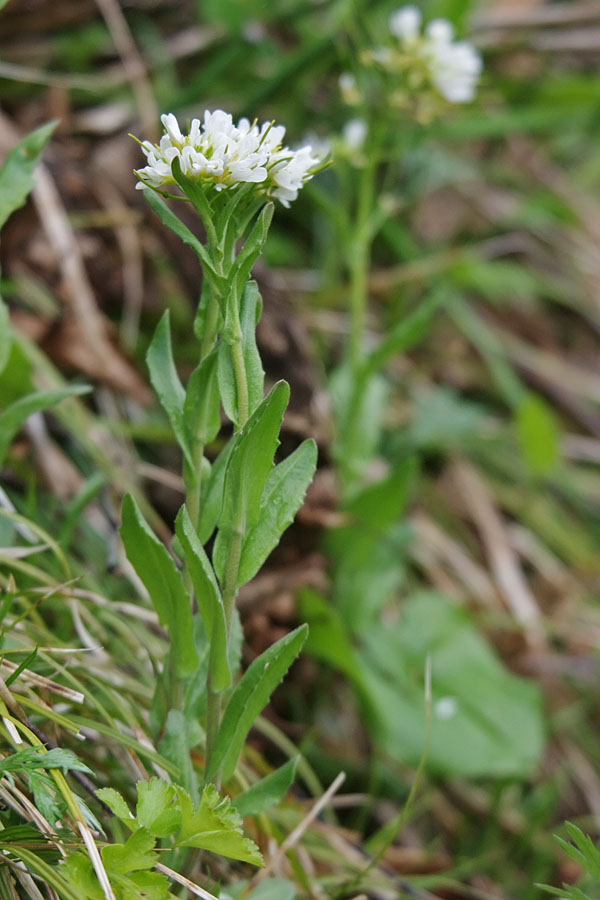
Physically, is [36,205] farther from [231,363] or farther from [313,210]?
[231,363]

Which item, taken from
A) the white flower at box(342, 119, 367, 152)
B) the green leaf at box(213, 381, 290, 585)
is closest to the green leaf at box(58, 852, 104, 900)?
the green leaf at box(213, 381, 290, 585)

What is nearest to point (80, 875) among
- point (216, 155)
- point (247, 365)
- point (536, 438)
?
point (247, 365)

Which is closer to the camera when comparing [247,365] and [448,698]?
[247,365]

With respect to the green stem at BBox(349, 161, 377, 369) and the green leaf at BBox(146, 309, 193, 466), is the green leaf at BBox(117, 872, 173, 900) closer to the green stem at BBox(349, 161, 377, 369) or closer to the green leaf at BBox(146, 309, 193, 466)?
the green leaf at BBox(146, 309, 193, 466)

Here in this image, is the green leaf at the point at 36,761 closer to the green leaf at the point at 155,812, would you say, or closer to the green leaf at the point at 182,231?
the green leaf at the point at 155,812

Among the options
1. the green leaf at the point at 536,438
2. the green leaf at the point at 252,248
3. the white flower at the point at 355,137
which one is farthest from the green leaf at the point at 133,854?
the green leaf at the point at 536,438

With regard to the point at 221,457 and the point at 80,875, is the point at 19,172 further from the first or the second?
the point at 80,875
